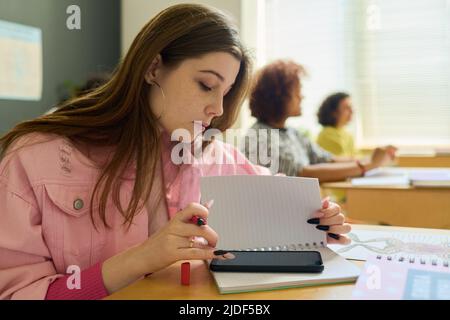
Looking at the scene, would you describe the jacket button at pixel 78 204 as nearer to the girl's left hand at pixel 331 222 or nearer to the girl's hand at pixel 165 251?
the girl's hand at pixel 165 251

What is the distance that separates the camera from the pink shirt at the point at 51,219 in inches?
29.0

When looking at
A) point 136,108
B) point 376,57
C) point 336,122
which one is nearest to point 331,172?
point 336,122

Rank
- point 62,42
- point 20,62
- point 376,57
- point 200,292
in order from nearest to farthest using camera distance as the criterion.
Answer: point 200,292
point 20,62
point 62,42
point 376,57

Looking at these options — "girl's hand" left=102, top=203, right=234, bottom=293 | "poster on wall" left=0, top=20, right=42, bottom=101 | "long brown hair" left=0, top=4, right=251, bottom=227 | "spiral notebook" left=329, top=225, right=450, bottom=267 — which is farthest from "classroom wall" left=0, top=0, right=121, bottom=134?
"spiral notebook" left=329, top=225, right=450, bottom=267

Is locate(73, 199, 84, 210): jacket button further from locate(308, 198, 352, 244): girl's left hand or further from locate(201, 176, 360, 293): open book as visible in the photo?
locate(308, 198, 352, 244): girl's left hand

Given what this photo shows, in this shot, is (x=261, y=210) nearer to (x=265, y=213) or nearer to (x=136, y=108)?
(x=265, y=213)

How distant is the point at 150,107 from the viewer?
3.21 feet

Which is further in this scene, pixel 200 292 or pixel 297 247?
pixel 297 247

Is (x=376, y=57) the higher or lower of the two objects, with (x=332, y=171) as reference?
higher

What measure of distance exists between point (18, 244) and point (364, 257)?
60 cm

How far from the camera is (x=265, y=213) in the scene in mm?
778

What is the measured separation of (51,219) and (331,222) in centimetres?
50

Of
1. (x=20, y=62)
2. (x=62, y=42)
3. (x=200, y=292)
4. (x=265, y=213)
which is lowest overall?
(x=200, y=292)
